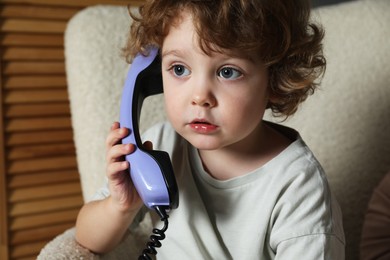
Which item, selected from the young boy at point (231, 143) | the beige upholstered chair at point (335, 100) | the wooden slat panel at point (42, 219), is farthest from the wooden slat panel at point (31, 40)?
the young boy at point (231, 143)

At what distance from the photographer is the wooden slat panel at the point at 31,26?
1481 millimetres

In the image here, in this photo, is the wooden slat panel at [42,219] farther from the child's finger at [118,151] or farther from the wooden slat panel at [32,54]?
the child's finger at [118,151]

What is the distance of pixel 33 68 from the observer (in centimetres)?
156

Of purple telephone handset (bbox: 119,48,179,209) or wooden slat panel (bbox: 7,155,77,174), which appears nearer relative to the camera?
purple telephone handset (bbox: 119,48,179,209)

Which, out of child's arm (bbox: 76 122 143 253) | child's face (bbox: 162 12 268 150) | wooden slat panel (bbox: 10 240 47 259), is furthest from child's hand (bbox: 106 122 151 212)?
wooden slat panel (bbox: 10 240 47 259)

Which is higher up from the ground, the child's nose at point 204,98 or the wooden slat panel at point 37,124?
the child's nose at point 204,98

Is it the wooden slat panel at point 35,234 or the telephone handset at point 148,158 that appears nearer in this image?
the telephone handset at point 148,158

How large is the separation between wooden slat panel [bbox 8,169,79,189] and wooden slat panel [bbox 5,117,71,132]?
147 mm

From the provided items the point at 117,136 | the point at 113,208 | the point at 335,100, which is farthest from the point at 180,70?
the point at 335,100

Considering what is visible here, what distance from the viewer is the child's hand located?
2.68 feet

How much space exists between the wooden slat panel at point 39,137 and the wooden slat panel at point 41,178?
4.1 inches

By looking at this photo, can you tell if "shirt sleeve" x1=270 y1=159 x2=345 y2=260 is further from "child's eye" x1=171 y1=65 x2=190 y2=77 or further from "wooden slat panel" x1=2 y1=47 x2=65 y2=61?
"wooden slat panel" x1=2 y1=47 x2=65 y2=61

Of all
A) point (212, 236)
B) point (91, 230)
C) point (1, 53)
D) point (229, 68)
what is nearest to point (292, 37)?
point (229, 68)

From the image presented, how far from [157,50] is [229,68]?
153 mm
